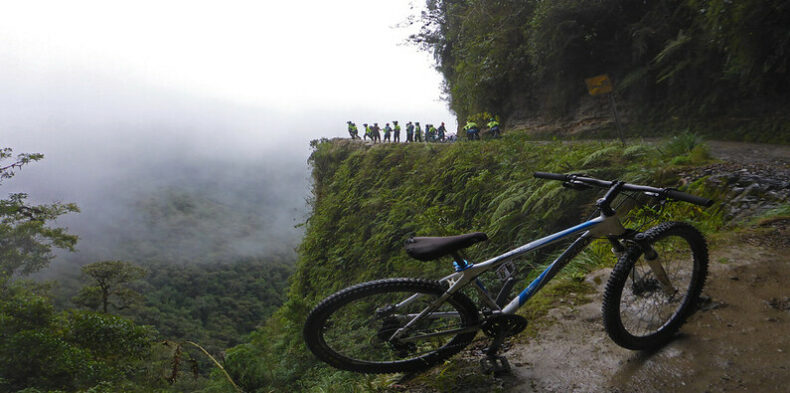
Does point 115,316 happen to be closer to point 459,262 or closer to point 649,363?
point 459,262

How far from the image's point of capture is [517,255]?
2.22 meters

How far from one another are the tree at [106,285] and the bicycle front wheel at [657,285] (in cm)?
3534

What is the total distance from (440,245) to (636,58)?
45.1ft

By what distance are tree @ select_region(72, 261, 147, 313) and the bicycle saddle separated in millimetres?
34793

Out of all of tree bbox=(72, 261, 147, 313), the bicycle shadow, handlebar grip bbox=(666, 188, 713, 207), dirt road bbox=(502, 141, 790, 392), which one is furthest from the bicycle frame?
tree bbox=(72, 261, 147, 313)

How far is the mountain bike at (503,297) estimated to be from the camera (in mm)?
2146

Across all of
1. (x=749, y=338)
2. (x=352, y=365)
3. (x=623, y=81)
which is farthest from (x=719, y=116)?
(x=352, y=365)

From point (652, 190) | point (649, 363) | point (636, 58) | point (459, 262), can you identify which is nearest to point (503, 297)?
point (459, 262)

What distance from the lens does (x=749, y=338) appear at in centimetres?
235

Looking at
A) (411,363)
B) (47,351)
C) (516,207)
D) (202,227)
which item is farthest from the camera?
(202,227)

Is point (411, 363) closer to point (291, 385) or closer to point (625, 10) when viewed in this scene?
point (291, 385)

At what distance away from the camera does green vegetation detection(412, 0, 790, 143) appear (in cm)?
885

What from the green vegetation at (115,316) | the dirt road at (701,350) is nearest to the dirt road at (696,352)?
the dirt road at (701,350)

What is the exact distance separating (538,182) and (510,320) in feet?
15.5
